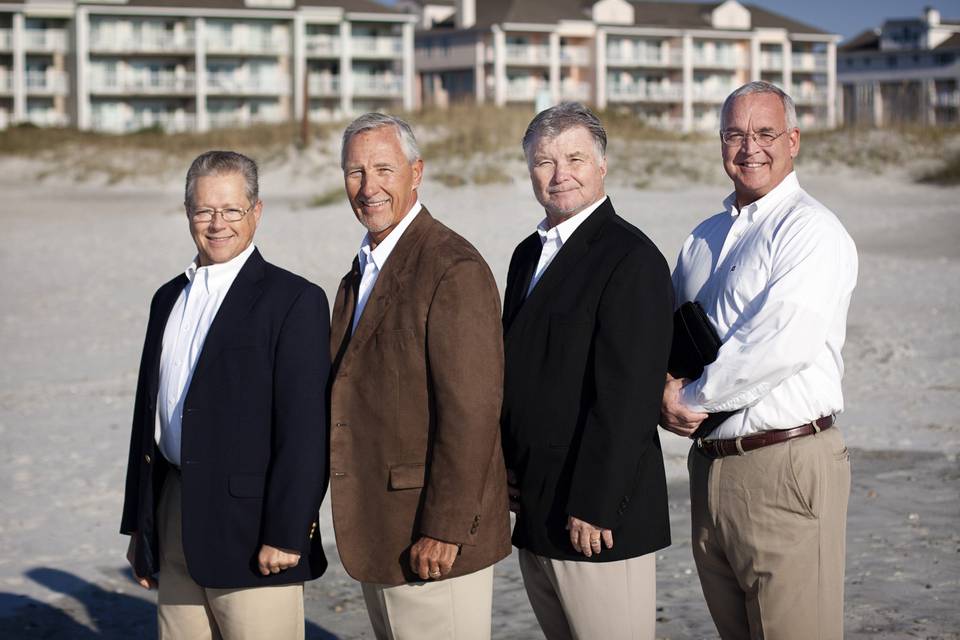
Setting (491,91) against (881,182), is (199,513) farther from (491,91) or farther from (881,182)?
(491,91)

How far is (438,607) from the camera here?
143 inches

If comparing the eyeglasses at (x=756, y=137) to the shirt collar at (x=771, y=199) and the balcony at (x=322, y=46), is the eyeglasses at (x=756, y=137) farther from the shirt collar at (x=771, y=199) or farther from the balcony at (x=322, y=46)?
the balcony at (x=322, y=46)

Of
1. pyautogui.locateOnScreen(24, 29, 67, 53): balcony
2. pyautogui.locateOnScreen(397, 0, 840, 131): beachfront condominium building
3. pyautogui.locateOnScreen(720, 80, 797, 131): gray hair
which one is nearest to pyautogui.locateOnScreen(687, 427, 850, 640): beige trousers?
pyautogui.locateOnScreen(720, 80, 797, 131): gray hair

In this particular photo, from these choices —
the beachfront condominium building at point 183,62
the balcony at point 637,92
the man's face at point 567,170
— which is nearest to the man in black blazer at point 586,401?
the man's face at point 567,170

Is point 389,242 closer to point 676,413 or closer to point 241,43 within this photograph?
point 676,413

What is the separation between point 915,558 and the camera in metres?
6.45

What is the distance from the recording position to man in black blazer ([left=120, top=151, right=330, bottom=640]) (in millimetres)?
3615

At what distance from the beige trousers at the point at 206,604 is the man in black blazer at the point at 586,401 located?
2.45ft

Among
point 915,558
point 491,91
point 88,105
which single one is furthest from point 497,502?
point 491,91

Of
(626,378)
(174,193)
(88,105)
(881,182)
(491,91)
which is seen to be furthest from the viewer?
(491,91)

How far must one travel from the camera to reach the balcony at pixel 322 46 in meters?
64.0

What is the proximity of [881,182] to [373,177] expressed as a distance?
2787 centimetres

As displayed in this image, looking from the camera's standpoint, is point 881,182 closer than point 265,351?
No

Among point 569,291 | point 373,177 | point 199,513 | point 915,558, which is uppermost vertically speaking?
point 373,177
